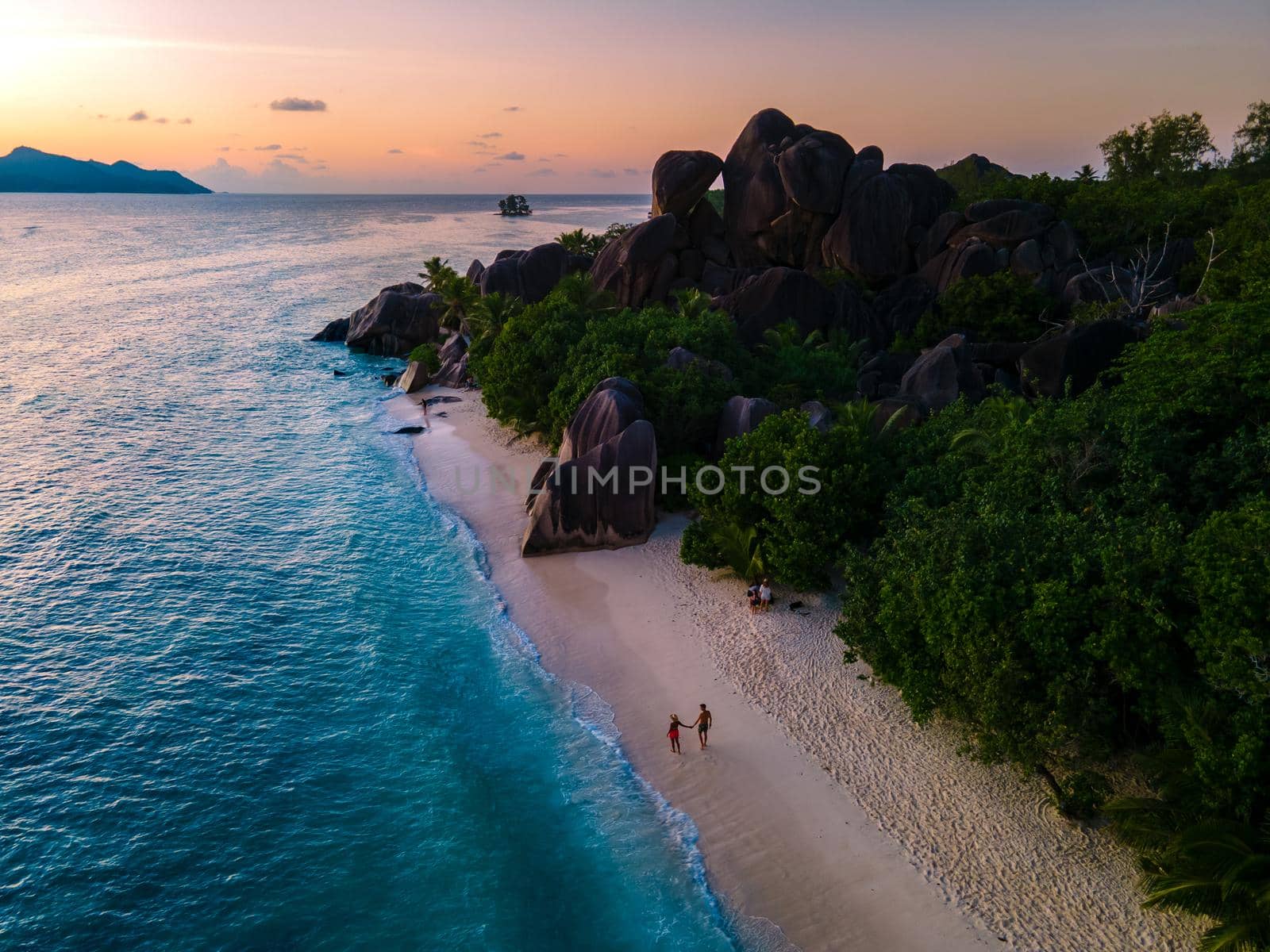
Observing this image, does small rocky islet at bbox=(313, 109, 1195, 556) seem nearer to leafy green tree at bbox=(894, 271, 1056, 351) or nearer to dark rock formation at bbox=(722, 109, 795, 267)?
dark rock formation at bbox=(722, 109, 795, 267)

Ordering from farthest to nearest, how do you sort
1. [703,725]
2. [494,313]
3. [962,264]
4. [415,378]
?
1. [415,378]
2. [962,264]
3. [494,313]
4. [703,725]

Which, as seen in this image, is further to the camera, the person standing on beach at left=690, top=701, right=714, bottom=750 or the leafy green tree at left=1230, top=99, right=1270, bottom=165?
the leafy green tree at left=1230, top=99, right=1270, bottom=165

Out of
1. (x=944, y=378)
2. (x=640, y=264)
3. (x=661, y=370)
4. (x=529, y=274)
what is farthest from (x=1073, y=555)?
(x=529, y=274)

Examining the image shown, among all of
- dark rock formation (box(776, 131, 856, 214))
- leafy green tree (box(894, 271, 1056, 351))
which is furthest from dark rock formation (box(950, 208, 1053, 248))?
dark rock formation (box(776, 131, 856, 214))

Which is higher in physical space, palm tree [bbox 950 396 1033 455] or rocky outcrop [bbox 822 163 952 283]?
rocky outcrop [bbox 822 163 952 283]

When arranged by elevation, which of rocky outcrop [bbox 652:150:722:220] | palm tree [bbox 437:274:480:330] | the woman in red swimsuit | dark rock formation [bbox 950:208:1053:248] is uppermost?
rocky outcrop [bbox 652:150:722:220]

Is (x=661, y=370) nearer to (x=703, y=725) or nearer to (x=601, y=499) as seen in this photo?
(x=601, y=499)
